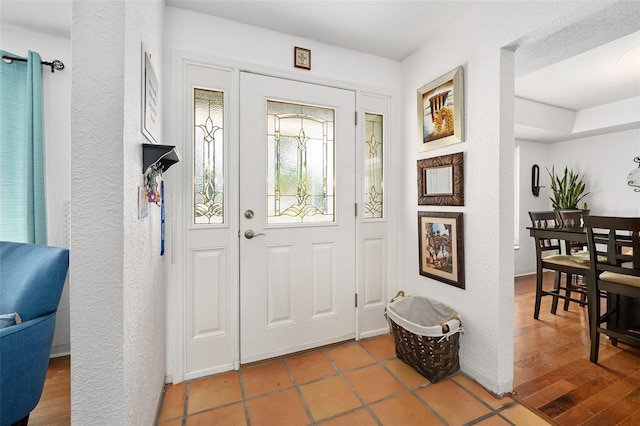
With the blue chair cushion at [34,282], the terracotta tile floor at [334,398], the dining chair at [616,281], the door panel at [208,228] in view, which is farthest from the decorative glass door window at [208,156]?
the dining chair at [616,281]

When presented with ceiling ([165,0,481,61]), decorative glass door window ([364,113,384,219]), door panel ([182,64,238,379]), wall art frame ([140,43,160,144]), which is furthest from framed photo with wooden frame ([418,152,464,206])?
wall art frame ([140,43,160,144])

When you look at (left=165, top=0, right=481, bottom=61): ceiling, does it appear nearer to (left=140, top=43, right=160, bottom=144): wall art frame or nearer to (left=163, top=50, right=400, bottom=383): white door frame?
(left=163, top=50, right=400, bottom=383): white door frame

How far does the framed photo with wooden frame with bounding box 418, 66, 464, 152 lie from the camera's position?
192 centimetres

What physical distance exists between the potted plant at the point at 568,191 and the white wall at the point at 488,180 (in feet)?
11.3

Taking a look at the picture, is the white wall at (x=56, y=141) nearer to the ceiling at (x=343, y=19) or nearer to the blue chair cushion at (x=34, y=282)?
the ceiling at (x=343, y=19)

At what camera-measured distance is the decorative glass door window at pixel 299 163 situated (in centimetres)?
212

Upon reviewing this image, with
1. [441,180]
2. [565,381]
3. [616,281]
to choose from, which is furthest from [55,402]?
[616,281]

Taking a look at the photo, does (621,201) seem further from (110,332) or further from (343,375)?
(110,332)

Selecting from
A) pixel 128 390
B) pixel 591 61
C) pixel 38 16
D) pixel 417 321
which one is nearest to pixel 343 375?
pixel 417 321

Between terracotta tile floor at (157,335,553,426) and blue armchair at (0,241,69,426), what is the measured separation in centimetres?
62

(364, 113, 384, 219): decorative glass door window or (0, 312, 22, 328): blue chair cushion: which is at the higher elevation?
(364, 113, 384, 219): decorative glass door window

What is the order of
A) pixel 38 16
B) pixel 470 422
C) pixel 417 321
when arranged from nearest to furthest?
1. pixel 470 422
2. pixel 38 16
3. pixel 417 321

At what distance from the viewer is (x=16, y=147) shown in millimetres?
1936

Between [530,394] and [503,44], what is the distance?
2083 mm
